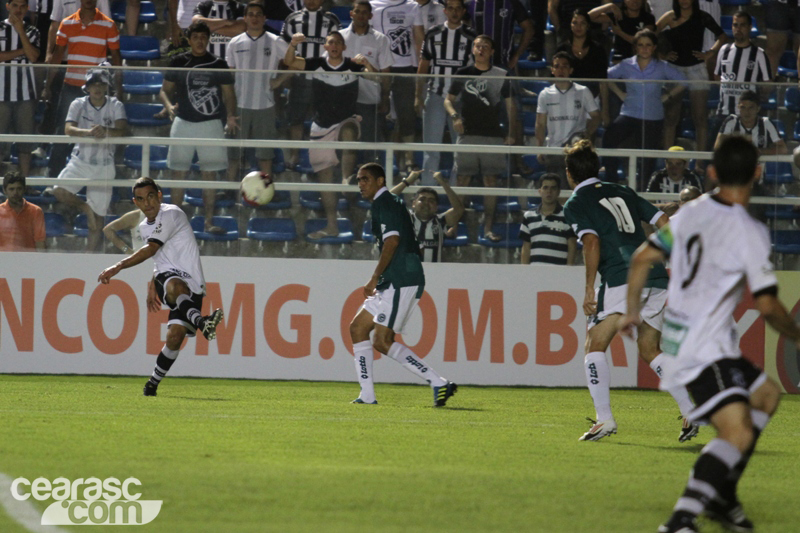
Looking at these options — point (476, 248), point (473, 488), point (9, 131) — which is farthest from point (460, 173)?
point (473, 488)

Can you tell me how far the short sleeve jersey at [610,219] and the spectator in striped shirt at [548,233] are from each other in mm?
4655

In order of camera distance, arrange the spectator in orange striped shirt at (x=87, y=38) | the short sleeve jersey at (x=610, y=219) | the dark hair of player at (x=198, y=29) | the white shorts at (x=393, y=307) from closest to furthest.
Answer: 1. the short sleeve jersey at (x=610, y=219)
2. the white shorts at (x=393, y=307)
3. the dark hair of player at (x=198, y=29)
4. the spectator in orange striped shirt at (x=87, y=38)

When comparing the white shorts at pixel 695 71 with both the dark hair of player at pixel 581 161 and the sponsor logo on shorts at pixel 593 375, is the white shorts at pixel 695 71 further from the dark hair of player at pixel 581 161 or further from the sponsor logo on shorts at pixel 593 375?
the sponsor logo on shorts at pixel 593 375

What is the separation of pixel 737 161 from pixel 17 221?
10.7 metres

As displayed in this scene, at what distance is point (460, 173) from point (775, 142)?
392cm

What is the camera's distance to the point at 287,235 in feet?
44.7

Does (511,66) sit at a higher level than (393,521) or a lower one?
higher

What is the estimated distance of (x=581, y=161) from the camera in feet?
28.3

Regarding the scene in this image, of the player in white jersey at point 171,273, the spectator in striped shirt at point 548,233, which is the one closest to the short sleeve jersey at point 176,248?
the player in white jersey at point 171,273

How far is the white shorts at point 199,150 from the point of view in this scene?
13.6m

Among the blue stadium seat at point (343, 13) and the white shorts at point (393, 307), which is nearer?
the white shorts at point (393, 307)

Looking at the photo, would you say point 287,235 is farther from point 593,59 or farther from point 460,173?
point 593,59

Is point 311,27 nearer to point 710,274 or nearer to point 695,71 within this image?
point 695,71

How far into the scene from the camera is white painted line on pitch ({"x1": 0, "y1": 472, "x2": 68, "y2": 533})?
4.89m
